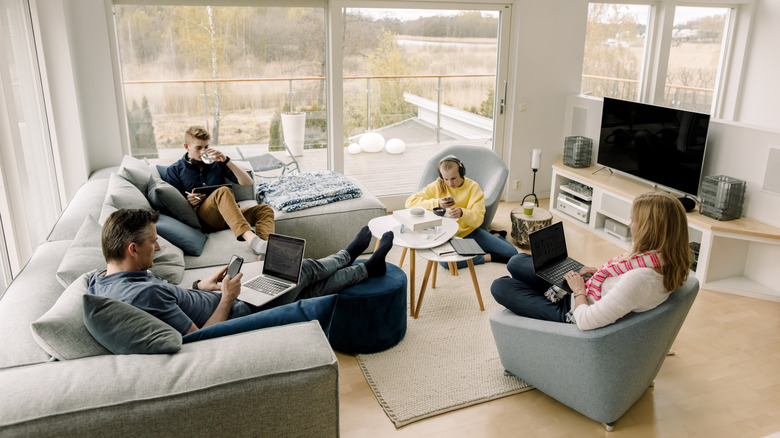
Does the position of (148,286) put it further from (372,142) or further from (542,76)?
(542,76)

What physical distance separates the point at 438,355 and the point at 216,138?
9.77 feet

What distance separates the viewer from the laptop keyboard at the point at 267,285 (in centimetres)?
278

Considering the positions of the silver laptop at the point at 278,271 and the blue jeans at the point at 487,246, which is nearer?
the silver laptop at the point at 278,271

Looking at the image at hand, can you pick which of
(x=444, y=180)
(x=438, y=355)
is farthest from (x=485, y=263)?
(x=438, y=355)

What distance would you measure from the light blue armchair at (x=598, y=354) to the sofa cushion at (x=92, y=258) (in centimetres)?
173

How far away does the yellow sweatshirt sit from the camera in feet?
13.3

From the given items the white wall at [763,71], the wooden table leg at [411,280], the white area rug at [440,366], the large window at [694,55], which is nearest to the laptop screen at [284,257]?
the white area rug at [440,366]

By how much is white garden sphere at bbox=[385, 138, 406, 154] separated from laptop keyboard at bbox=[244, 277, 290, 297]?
299 centimetres

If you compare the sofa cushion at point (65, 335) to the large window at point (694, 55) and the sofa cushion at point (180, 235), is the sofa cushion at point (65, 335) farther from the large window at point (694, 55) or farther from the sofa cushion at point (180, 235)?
the large window at point (694, 55)

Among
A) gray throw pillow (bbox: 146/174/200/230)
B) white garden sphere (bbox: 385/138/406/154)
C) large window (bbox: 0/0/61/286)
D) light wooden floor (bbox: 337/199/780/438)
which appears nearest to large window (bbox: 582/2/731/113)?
white garden sphere (bbox: 385/138/406/154)

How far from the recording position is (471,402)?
2807 mm

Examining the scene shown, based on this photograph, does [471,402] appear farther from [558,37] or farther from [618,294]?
[558,37]

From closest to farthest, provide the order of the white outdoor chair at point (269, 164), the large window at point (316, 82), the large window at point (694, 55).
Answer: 1. the large window at point (316, 82)
2. the white outdoor chair at point (269, 164)
3. the large window at point (694, 55)

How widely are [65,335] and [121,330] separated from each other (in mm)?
174
